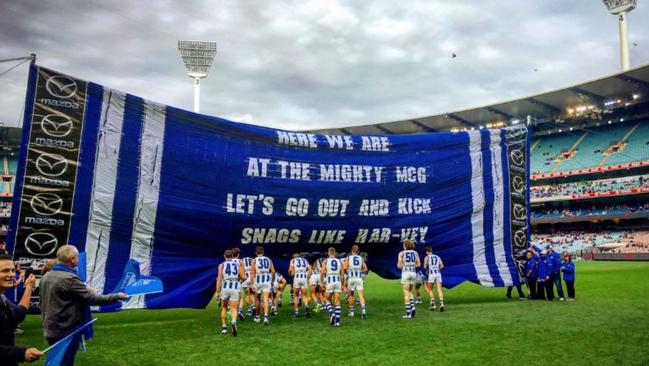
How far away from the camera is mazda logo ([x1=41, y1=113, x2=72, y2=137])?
976 centimetres

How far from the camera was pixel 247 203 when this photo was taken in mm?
11906

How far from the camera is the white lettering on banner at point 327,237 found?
1282 centimetres

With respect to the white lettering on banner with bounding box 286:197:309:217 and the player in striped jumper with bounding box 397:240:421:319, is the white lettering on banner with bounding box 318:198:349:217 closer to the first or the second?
the white lettering on banner with bounding box 286:197:309:217

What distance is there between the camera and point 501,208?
15.4 m

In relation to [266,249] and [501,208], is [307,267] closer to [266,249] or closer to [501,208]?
[266,249]

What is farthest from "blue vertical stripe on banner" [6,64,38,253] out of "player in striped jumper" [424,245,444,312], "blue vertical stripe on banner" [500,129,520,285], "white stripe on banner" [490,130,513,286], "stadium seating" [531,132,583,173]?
"stadium seating" [531,132,583,173]

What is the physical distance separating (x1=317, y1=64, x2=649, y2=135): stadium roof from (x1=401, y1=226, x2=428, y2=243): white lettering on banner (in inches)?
1324

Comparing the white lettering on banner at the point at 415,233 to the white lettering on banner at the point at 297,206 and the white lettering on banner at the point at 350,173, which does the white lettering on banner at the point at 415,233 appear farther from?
the white lettering on banner at the point at 297,206

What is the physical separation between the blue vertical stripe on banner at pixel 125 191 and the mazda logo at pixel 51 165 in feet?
3.53

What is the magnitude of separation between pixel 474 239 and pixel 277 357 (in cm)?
896

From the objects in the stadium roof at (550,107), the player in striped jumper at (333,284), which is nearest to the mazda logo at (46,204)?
the player in striped jumper at (333,284)

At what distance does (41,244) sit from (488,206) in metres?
12.0

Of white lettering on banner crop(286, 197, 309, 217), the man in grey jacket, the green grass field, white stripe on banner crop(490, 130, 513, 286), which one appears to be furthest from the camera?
white stripe on banner crop(490, 130, 513, 286)

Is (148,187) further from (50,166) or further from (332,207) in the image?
(332,207)
